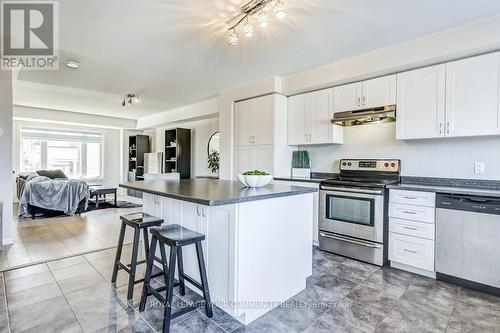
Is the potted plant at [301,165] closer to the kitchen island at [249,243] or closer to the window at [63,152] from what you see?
the kitchen island at [249,243]

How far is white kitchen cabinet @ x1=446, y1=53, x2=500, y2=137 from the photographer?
8.25 feet

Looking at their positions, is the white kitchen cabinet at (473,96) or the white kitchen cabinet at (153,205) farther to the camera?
the white kitchen cabinet at (153,205)

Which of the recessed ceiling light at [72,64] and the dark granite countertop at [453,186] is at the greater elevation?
the recessed ceiling light at [72,64]

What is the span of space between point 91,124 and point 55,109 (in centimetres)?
92

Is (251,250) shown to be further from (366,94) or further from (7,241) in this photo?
(7,241)

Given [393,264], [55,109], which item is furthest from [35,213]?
[393,264]

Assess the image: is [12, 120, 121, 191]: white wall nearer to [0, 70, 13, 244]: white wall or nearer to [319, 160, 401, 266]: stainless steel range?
[0, 70, 13, 244]: white wall

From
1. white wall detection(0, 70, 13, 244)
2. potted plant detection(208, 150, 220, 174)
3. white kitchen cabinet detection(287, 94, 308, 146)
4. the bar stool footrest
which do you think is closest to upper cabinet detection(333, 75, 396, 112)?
white kitchen cabinet detection(287, 94, 308, 146)

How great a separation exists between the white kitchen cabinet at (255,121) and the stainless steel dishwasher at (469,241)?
2.40 m

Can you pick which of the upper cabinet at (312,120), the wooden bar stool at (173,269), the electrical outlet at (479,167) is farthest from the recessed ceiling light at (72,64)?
the electrical outlet at (479,167)

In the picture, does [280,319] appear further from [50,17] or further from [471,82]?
[50,17]

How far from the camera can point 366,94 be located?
11.1 feet

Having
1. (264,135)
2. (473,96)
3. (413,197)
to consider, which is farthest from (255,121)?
(473,96)

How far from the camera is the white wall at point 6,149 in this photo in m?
3.55
